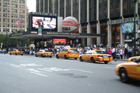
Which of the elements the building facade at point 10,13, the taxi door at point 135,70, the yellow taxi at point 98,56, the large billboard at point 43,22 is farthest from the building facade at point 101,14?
the building facade at point 10,13

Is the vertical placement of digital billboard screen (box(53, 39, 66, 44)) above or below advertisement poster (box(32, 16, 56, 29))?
below

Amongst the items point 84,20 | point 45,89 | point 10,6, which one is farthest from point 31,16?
point 10,6

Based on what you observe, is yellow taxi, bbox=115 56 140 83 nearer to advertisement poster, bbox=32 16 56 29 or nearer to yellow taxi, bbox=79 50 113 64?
yellow taxi, bbox=79 50 113 64

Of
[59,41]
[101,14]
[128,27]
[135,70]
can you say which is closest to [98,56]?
[135,70]

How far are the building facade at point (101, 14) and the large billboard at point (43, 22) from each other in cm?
1392

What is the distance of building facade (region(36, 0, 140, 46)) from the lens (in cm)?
5019

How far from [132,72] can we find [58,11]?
70856 millimetres

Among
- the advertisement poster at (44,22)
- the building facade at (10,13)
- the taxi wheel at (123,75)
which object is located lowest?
the taxi wheel at (123,75)

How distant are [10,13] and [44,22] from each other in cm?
8151

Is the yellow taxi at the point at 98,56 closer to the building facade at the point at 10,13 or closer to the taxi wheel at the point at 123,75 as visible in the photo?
the taxi wheel at the point at 123,75

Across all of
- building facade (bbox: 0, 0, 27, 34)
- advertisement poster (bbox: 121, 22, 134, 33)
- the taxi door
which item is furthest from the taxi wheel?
building facade (bbox: 0, 0, 27, 34)

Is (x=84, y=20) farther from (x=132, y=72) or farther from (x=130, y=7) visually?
(x=132, y=72)

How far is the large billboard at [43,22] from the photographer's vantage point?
51688mm

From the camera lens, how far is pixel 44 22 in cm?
5284
